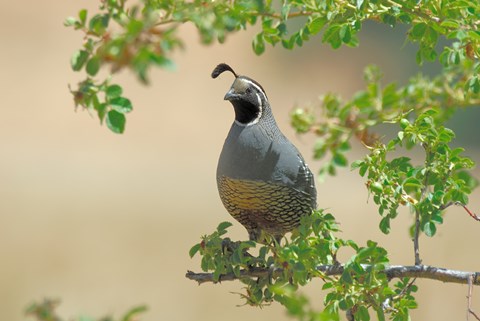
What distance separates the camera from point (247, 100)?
2277 mm

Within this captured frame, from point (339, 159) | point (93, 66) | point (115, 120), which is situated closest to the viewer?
point (93, 66)

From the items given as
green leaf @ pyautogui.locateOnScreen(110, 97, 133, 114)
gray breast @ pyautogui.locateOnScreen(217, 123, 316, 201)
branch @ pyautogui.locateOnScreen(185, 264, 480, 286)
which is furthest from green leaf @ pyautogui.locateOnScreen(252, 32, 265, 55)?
green leaf @ pyautogui.locateOnScreen(110, 97, 133, 114)

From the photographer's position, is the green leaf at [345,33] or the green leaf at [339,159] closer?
the green leaf at [345,33]

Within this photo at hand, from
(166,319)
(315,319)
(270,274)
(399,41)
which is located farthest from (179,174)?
(315,319)

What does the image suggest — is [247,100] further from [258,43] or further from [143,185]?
[143,185]

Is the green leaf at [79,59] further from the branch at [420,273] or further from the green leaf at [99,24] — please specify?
the branch at [420,273]

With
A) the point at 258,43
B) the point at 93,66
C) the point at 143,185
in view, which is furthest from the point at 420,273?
the point at 143,185

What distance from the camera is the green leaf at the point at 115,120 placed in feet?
4.43

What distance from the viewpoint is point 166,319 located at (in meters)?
5.87

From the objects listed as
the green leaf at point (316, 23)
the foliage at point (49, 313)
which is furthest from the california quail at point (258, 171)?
the foliage at point (49, 313)

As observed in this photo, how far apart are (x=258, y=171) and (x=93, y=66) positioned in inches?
38.5

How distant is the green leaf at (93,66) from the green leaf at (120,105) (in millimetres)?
89

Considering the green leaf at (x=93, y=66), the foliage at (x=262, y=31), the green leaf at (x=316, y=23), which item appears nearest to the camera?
the foliage at (x=262, y=31)

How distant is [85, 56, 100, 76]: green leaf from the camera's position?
125cm
